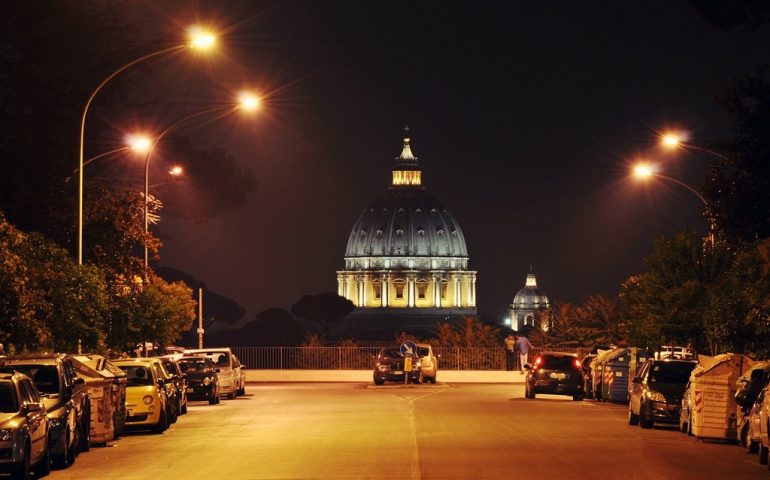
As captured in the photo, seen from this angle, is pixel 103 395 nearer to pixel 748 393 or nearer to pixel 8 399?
pixel 8 399

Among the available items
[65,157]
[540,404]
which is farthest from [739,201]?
[65,157]

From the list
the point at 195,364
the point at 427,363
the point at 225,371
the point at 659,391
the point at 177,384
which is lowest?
the point at 659,391

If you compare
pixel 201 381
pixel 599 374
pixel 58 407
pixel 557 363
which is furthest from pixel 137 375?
pixel 557 363

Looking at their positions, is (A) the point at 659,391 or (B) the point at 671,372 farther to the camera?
(B) the point at 671,372

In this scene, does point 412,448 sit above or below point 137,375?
below

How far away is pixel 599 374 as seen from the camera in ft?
133

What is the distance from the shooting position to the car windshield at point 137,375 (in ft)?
88.8

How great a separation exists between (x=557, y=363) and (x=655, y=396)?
44.8ft

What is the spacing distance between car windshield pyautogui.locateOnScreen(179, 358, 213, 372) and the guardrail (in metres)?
25.3

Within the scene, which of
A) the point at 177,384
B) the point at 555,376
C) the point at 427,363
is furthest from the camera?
the point at 427,363

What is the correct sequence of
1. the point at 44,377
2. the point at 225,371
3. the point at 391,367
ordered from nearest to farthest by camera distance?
the point at 44,377 < the point at 225,371 < the point at 391,367

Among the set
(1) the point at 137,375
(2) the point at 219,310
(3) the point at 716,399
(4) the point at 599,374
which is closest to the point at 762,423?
(3) the point at 716,399

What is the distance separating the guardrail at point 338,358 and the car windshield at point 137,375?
37.0 m

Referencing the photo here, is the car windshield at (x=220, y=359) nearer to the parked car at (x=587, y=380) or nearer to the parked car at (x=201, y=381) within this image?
the parked car at (x=201, y=381)
